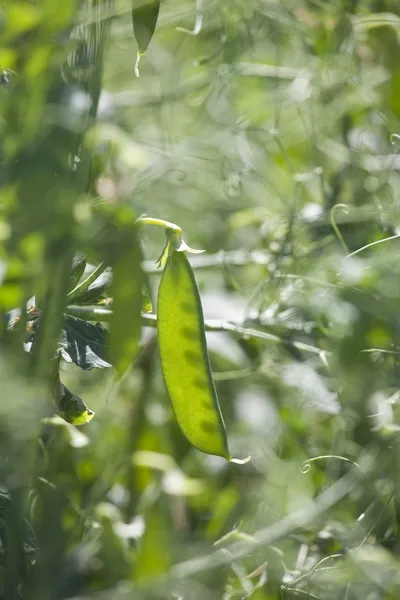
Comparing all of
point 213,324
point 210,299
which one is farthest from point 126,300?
point 210,299

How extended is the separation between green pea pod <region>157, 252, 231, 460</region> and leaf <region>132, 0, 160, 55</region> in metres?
0.13

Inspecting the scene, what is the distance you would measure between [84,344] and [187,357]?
0.08 meters

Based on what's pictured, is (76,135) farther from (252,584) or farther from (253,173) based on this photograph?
(253,173)

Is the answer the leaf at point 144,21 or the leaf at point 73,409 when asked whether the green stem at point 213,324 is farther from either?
the leaf at point 144,21

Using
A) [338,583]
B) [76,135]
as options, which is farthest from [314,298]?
[76,135]

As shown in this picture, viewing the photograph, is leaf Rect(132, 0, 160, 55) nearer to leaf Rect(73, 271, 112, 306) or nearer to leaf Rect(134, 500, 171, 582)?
leaf Rect(73, 271, 112, 306)

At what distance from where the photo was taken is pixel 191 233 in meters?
0.86

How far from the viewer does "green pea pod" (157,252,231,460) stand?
46 cm

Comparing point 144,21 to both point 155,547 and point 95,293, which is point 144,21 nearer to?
point 95,293

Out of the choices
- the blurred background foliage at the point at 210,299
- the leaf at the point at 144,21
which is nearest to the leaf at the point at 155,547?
the blurred background foliage at the point at 210,299

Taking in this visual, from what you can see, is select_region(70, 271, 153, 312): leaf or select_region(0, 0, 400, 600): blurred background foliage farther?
select_region(70, 271, 153, 312): leaf

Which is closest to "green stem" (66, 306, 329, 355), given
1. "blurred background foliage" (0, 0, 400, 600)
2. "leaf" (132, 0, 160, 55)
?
"blurred background foliage" (0, 0, 400, 600)

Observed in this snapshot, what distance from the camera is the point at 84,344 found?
517 mm

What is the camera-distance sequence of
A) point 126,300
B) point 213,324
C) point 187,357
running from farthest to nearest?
point 213,324
point 187,357
point 126,300
